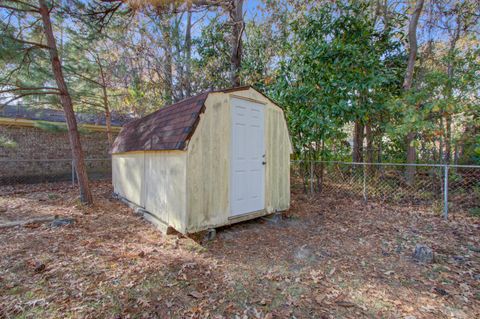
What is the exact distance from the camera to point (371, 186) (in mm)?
5867

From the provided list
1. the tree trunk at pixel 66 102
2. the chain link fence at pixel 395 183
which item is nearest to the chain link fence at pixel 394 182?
the chain link fence at pixel 395 183

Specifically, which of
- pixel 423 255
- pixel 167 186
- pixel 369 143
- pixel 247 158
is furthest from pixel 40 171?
pixel 369 143

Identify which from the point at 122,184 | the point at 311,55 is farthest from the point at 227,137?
the point at 122,184

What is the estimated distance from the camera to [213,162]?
11.6 feet

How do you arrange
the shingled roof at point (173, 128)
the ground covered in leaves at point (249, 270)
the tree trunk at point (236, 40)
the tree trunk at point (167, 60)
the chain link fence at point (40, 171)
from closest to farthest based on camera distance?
the ground covered in leaves at point (249, 270) → the shingled roof at point (173, 128) → the tree trunk at point (236, 40) → the chain link fence at point (40, 171) → the tree trunk at point (167, 60)

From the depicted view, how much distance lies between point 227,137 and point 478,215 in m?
4.93

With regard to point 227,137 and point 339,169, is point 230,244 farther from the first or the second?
point 339,169

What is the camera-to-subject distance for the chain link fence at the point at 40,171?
7.91m

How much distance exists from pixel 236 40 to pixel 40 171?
853cm

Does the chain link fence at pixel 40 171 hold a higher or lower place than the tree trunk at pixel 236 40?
lower

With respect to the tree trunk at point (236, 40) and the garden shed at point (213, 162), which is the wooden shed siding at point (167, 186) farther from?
the tree trunk at point (236, 40)

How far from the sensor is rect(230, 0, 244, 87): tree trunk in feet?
24.2

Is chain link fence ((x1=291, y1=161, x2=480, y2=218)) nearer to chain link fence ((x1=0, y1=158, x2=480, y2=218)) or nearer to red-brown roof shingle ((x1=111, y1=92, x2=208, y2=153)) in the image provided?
chain link fence ((x1=0, y1=158, x2=480, y2=218))

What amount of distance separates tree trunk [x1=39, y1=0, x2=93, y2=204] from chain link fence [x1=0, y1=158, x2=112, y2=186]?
2804mm
